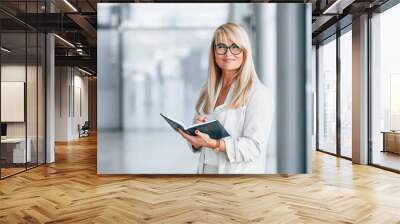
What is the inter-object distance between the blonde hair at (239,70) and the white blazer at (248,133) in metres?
0.11

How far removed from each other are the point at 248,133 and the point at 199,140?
0.81 metres

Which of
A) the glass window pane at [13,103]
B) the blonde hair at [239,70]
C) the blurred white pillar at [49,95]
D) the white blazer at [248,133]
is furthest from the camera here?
the blurred white pillar at [49,95]

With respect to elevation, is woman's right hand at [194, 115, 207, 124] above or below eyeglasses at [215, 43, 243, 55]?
below

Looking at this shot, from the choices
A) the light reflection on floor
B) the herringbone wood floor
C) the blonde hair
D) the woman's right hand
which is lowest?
the herringbone wood floor

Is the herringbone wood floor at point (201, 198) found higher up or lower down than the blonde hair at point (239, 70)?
lower down

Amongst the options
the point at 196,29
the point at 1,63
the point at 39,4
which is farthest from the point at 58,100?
the point at 196,29

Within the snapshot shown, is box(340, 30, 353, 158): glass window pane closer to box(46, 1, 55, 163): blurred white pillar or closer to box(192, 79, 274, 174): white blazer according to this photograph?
box(192, 79, 274, 174): white blazer

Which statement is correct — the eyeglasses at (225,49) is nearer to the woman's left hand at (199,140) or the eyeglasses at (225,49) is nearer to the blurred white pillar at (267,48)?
the blurred white pillar at (267,48)

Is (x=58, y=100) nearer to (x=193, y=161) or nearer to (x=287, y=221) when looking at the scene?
(x=193, y=161)

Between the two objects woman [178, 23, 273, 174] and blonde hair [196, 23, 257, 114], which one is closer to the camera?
woman [178, 23, 273, 174]

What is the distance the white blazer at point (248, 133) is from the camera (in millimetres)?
6145

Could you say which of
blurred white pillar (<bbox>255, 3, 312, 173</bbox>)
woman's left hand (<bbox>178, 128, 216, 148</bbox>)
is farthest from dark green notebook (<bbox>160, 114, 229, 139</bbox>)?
blurred white pillar (<bbox>255, 3, 312, 173</bbox>)

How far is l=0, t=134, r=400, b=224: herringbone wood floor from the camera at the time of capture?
4027mm

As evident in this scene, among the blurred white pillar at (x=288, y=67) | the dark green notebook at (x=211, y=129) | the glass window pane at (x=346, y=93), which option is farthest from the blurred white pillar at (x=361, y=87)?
the dark green notebook at (x=211, y=129)
